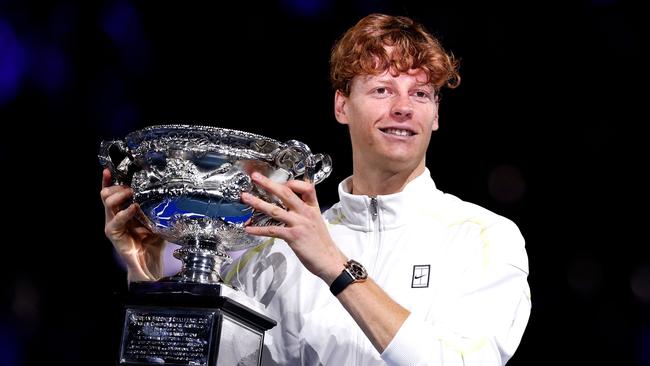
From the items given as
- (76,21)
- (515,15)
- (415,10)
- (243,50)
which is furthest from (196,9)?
(515,15)

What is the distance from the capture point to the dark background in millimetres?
3051

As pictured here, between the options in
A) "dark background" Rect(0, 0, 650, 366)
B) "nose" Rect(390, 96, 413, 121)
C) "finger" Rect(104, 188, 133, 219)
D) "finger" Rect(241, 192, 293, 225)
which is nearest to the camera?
"finger" Rect(241, 192, 293, 225)

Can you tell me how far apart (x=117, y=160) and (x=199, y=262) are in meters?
0.32

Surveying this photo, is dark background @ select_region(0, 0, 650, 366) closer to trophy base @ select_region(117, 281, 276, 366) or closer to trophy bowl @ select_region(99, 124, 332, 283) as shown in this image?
trophy bowl @ select_region(99, 124, 332, 283)

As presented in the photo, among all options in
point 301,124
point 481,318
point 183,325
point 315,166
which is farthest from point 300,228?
point 301,124

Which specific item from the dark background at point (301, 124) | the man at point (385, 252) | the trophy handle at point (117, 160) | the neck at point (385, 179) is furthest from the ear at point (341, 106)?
the dark background at point (301, 124)

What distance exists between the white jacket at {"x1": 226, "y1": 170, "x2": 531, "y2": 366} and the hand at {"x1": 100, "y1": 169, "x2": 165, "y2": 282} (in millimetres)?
253

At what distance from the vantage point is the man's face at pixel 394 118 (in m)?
2.22

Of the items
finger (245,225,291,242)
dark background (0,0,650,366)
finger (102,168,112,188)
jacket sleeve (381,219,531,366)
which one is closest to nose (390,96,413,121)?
jacket sleeve (381,219,531,366)

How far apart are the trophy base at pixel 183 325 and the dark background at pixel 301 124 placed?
4.85ft

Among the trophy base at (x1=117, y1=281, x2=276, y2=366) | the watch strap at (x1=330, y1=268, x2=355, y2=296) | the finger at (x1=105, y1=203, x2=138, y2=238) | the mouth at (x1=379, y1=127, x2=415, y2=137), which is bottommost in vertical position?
the trophy base at (x1=117, y1=281, x2=276, y2=366)

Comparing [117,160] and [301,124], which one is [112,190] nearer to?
[117,160]

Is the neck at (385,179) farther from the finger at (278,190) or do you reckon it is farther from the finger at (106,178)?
the finger at (106,178)

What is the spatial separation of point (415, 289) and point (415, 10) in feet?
4.20
